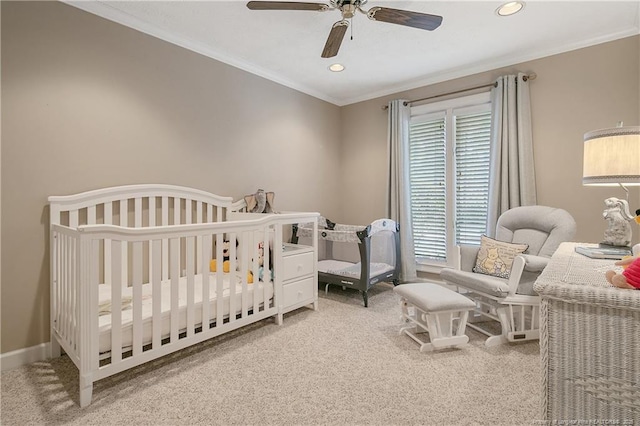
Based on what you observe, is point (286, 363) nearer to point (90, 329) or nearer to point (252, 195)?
point (90, 329)

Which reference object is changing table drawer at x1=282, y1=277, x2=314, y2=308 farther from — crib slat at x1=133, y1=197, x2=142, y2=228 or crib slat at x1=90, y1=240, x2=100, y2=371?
crib slat at x1=90, y1=240, x2=100, y2=371

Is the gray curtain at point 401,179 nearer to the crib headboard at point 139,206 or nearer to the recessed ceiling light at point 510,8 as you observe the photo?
the recessed ceiling light at point 510,8

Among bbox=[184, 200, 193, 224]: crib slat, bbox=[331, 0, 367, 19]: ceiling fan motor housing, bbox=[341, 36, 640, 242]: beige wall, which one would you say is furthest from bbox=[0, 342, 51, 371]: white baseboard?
bbox=[341, 36, 640, 242]: beige wall

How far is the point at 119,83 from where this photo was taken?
239cm

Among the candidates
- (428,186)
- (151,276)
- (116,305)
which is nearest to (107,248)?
(151,276)

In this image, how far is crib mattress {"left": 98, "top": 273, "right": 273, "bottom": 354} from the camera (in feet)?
5.80

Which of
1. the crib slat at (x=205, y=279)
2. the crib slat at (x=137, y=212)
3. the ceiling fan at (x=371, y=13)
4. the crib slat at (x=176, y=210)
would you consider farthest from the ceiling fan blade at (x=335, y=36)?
the crib slat at (x=137, y=212)

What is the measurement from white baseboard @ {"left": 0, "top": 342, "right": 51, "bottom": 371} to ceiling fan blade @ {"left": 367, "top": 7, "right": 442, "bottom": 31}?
294cm

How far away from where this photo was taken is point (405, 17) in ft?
6.25

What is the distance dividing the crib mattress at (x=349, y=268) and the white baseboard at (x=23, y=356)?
7.51 feet

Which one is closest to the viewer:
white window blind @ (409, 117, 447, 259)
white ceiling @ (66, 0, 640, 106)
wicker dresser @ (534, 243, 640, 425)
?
wicker dresser @ (534, 243, 640, 425)

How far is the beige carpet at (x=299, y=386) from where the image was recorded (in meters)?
1.53

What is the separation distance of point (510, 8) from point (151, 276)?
303 cm

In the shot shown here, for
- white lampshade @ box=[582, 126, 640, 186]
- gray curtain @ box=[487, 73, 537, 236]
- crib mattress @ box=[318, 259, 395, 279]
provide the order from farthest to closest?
1. crib mattress @ box=[318, 259, 395, 279]
2. gray curtain @ box=[487, 73, 537, 236]
3. white lampshade @ box=[582, 126, 640, 186]
